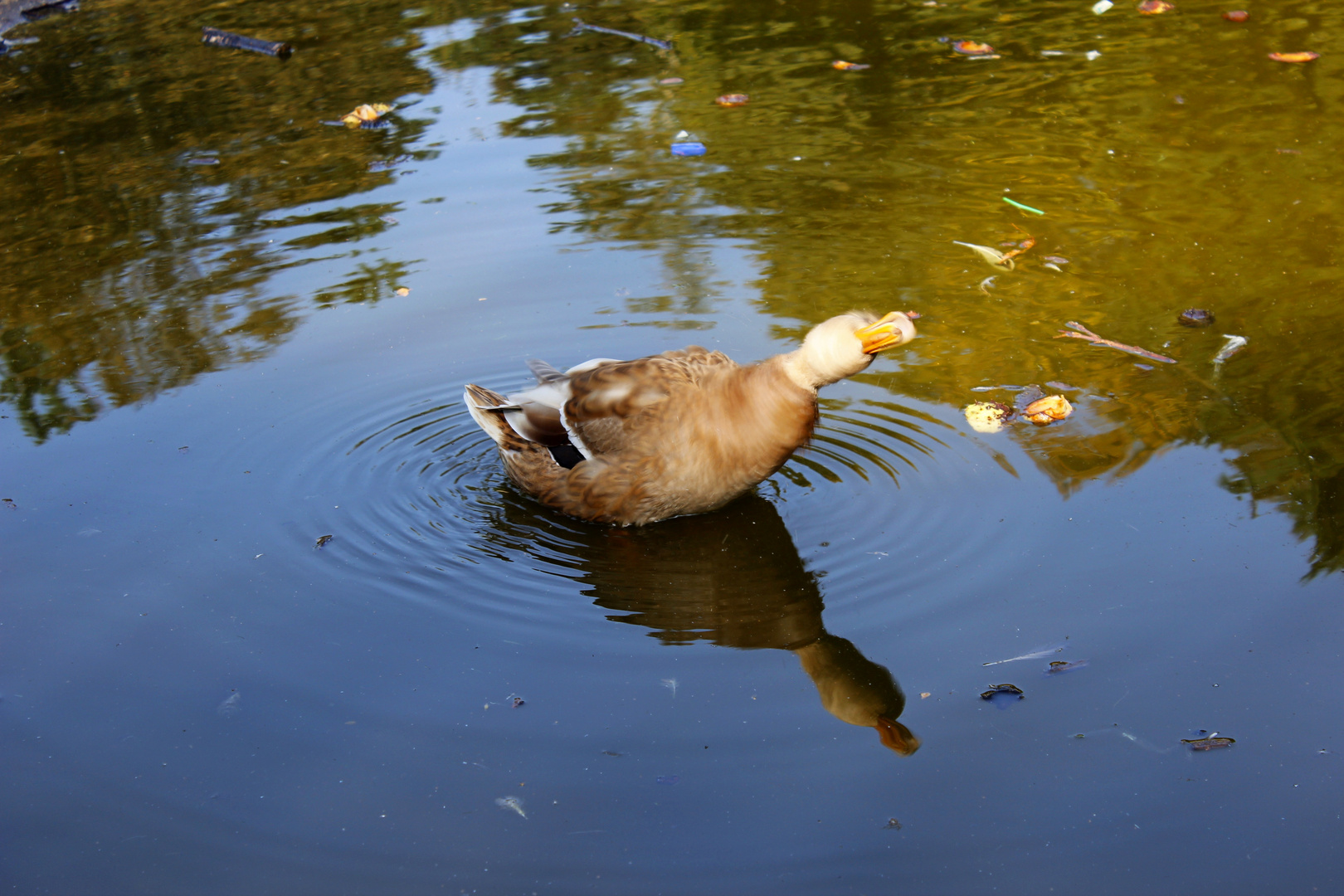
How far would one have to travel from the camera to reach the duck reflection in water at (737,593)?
11.7 ft

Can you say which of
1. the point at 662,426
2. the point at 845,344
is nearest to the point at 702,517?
the point at 662,426

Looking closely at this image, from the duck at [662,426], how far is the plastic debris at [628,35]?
6.32 m

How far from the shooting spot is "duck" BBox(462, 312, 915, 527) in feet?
13.8

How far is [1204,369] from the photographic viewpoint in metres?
5.05

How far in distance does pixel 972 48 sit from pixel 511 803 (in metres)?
8.09

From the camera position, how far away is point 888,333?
372cm

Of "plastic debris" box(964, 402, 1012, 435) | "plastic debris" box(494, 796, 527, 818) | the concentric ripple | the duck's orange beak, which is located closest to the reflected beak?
the concentric ripple

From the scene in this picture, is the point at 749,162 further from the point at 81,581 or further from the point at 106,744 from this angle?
the point at 106,744

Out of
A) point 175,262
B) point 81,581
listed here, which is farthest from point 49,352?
point 81,581

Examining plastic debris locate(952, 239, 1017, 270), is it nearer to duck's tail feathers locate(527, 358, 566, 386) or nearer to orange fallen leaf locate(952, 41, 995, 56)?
duck's tail feathers locate(527, 358, 566, 386)

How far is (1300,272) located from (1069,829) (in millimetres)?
3949

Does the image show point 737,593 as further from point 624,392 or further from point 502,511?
point 502,511

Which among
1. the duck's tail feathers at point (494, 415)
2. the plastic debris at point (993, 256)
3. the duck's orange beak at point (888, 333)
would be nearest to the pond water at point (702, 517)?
the plastic debris at point (993, 256)

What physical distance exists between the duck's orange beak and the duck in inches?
3.7
